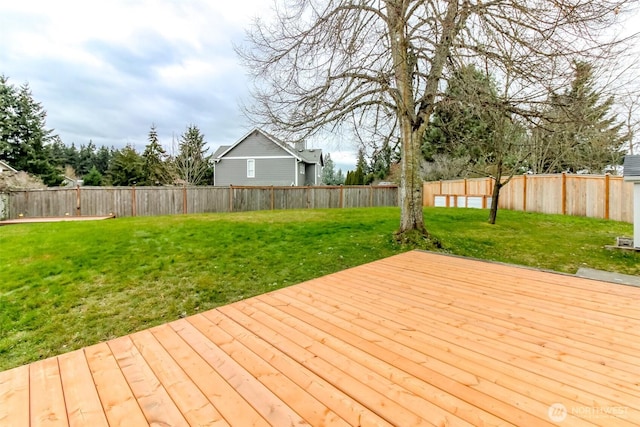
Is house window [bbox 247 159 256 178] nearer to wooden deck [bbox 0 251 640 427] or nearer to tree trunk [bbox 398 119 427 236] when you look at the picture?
tree trunk [bbox 398 119 427 236]

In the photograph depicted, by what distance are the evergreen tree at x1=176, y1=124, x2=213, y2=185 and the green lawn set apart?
45.5ft

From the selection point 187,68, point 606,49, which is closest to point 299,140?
point 606,49

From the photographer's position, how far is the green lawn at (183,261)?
139 inches

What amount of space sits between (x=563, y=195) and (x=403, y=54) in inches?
347

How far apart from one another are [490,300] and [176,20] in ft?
27.8

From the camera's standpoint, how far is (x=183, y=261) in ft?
17.4

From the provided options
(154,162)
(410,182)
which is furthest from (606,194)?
(154,162)

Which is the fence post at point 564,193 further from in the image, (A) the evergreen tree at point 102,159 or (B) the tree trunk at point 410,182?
(A) the evergreen tree at point 102,159

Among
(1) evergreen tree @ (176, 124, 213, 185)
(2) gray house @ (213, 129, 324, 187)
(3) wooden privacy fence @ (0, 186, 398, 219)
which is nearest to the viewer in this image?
(3) wooden privacy fence @ (0, 186, 398, 219)

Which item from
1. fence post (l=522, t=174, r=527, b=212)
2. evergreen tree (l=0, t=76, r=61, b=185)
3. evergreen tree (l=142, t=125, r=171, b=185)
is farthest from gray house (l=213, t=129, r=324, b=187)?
evergreen tree (l=0, t=76, r=61, b=185)

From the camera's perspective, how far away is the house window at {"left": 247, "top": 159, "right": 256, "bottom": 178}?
62.2 feet

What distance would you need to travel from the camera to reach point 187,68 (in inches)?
428

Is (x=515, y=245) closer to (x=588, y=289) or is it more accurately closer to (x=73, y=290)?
(x=588, y=289)

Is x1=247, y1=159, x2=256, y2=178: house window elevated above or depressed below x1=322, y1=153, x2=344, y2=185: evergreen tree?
below
